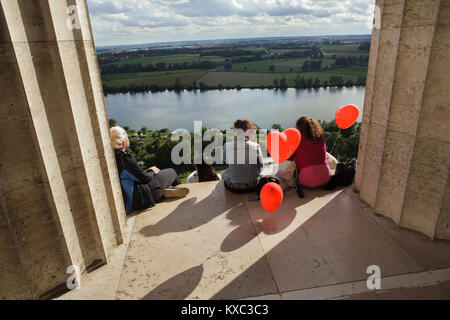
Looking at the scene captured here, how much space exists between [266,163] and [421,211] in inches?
106

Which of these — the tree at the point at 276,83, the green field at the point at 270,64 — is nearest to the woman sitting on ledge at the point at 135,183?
the tree at the point at 276,83

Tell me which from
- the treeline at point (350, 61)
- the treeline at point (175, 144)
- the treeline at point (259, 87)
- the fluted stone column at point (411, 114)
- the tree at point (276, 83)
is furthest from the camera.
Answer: the treeline at point (350, 61)

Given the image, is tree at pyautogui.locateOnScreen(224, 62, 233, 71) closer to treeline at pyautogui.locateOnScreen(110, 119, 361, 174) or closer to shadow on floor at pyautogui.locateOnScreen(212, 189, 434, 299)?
treeline at pyautogui.locateOnScreen(110, 119, 361, 174)

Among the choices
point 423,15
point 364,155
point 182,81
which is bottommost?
point 182,81

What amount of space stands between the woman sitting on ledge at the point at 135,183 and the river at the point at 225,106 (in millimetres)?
54169

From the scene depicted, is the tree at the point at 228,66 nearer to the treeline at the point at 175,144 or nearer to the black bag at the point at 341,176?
the treeline at the point at 175,144

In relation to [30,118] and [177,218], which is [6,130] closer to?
[30,118]

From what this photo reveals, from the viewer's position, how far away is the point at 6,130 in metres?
2.30

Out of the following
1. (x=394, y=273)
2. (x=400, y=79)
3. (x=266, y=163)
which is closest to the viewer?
(x=394, y=273)

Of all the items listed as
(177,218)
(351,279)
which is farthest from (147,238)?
(351,279)

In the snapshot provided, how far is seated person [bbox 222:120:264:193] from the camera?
414 centimetres

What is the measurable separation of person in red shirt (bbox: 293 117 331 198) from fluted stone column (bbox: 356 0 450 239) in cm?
64

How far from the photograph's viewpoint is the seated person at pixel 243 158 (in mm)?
4141

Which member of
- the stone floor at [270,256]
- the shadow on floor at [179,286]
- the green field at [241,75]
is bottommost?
A: the green field at [241,75]
